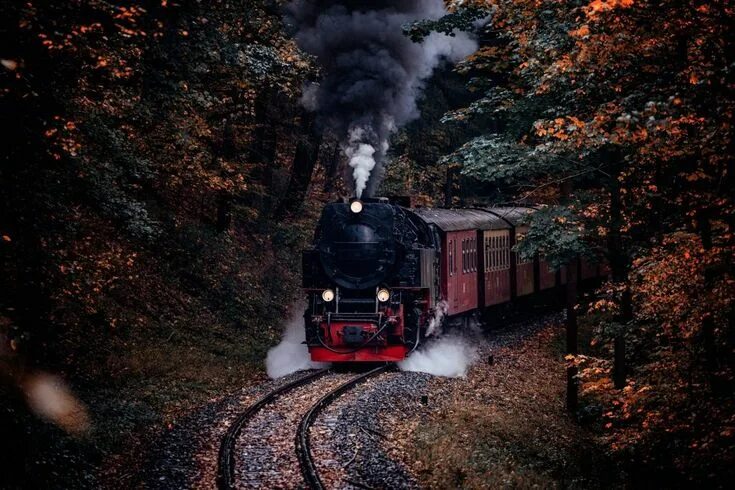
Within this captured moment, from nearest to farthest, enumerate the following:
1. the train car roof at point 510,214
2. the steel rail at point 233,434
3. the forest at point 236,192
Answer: the forest at point 236,192, the steel rail at point 233,434, the train car roof at point 510,214

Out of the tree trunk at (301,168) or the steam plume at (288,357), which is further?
the tree trunk at (301,168)

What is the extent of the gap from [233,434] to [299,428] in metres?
0.90

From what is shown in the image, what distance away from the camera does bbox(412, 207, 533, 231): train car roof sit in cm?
1634

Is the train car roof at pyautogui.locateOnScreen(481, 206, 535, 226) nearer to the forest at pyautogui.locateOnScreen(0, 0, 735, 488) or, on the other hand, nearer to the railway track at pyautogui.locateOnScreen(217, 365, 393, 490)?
the forest at pyautogui.locateOnScreen(0, 0, 735, 488)

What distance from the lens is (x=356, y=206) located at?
13883 millimetres

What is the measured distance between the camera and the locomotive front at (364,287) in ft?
45.2

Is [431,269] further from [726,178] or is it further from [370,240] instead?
[726,178]

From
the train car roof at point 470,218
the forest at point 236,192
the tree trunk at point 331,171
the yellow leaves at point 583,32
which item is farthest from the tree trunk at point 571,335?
the tree trunk at point 331,171

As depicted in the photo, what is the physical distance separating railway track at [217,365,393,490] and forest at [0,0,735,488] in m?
1.10

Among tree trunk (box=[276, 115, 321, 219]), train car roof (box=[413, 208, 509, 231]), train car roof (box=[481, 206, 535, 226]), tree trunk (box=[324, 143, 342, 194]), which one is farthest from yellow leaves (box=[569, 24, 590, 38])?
tree trunk (box=[324, 143, 342, 194])

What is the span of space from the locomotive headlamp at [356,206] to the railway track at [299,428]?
319 cm

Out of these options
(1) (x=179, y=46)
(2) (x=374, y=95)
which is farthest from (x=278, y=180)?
(1) (x=179, y=46)

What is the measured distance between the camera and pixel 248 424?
9977mm

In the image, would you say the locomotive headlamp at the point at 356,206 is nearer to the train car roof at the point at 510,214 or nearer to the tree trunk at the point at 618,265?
the tree trunk at the point at 618,265
